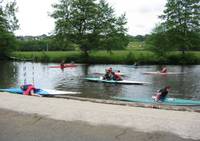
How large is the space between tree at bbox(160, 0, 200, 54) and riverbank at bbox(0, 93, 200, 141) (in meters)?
54.2

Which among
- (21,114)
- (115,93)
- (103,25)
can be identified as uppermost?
(103,25)

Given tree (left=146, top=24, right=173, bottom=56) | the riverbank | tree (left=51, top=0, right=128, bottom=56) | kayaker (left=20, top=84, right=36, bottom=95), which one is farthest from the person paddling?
tree (left=146, top=24, right=173, bottom=56)

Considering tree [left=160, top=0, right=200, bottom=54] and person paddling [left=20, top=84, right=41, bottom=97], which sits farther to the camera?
tree [left=160, top=0, right=200, bottom=54]

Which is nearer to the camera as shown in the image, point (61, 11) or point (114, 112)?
point (114, 112)

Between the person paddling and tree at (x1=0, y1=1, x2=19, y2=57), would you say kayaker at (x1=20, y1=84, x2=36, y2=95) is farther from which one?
tree at (x1=0, y1=1, x2=19, y2=57)

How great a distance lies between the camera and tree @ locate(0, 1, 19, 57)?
205 ft

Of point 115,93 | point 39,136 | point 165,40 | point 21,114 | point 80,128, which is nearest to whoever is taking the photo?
point 39,136

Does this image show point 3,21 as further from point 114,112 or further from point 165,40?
point 114,112

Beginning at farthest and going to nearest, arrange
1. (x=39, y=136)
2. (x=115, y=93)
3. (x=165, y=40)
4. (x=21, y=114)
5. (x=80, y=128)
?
1. (x=165, y=40)
2. (x=115, y=93)
3. (x=21, y=114)
4. (x=80, y=128)
5. (x=39, y=136)

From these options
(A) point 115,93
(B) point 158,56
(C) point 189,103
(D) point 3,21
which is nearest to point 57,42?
(D) point 3,21

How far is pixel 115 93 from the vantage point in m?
25.2

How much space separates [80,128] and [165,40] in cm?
5608

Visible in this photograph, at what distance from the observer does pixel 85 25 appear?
208ft

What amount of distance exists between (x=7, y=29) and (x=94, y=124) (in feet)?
→ 198
